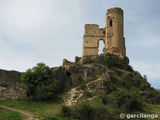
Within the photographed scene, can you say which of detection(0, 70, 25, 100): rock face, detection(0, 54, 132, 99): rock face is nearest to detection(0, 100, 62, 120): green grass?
detection(0, 70, 25, 100): rock face

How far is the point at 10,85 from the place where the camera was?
1394 inches

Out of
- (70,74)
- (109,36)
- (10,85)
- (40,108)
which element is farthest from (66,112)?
(109,36)

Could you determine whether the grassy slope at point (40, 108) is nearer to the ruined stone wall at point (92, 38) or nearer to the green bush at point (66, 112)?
the green bush at point (66, 112)

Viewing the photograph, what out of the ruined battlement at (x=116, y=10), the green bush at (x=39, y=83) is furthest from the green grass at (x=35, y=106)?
the ruined battlement at (x=116, y=10)

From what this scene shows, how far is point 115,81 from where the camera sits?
35906mm

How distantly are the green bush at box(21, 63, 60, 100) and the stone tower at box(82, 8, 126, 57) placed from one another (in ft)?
38.8

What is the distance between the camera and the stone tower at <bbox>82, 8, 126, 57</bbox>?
42844 millimetres

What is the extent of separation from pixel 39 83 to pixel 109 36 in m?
16.1

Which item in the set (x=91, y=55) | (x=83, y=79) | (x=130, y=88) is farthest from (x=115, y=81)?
(x=91, y=55)

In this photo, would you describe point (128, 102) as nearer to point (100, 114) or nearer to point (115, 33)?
point (100, 114)

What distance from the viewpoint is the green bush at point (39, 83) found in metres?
33.3

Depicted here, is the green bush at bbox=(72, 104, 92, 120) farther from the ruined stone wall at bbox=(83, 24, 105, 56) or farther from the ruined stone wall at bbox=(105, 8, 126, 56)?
the ruined stone wall at bbox=(83, 24, 105, 56)

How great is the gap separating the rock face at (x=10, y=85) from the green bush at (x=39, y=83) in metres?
1.32

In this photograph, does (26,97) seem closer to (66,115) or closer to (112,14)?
(66,115)
